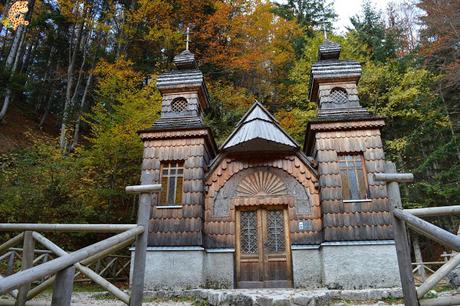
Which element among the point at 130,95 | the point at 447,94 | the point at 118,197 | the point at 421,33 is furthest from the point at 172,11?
the point at 447,94

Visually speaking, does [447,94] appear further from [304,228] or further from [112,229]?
[112,229]

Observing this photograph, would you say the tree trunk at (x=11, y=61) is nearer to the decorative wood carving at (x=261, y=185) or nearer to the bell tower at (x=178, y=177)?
the bell tower at (x=178, y=177)

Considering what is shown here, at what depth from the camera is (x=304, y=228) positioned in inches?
403

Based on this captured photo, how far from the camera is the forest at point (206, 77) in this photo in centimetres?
1405

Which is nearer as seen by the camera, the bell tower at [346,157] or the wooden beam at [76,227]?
the wooden beam at [76,227]

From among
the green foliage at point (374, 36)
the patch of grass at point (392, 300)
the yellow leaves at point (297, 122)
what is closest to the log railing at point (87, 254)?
the patch of grass at point (392, 300)

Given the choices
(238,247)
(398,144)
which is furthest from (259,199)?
(398,144)

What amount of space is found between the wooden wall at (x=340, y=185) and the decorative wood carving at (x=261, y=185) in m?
1.37

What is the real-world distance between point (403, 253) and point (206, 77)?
18.2 meters

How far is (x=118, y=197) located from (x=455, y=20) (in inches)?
709

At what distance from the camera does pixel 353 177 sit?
10.4 meters

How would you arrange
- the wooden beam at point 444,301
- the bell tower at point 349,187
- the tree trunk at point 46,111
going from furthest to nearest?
the tree trunk at point 46,111, the bell tower at point 349,187, the wooden beam at point 444,301

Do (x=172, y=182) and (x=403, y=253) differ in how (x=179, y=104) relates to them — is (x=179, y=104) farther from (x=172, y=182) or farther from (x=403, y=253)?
(x=403, y=253)

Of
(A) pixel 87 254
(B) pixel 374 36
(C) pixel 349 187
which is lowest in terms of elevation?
(A) pixel 87 254
